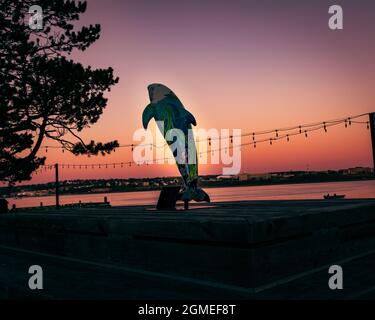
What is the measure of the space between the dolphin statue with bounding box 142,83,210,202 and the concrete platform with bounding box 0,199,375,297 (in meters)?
2.94

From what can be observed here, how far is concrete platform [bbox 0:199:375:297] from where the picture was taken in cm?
514

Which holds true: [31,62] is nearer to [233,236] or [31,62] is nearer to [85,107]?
[85,107]

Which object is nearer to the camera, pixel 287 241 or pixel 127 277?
pixel 287 241

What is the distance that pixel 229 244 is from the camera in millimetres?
5270

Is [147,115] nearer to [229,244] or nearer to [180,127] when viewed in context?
[180,127]

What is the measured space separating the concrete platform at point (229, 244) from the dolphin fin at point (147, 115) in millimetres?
3153

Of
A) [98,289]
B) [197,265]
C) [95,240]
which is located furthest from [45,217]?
[197,265]

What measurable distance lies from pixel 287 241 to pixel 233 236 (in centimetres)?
90

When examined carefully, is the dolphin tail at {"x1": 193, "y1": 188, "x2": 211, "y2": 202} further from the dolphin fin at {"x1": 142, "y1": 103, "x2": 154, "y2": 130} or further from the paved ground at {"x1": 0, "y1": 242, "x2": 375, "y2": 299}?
the paved ground at {"x1": 0, "y1": 242, "x2": 375, "y2": 299}

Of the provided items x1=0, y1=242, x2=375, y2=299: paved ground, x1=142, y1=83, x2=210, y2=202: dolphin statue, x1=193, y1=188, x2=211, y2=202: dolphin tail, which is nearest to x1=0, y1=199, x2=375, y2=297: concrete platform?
x1=0, y1=242, x2=375, y2=299: paved ground

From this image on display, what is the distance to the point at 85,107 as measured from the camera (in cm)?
1683

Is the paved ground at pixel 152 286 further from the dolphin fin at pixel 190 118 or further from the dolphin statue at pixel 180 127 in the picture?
the dolphin fin at pixel 190 118

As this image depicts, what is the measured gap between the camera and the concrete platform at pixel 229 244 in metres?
5.14
